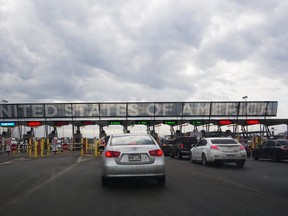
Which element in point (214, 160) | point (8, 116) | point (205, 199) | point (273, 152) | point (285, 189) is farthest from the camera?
point (8, 116)

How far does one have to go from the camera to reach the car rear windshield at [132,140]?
374 inches

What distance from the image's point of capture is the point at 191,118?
192 ft

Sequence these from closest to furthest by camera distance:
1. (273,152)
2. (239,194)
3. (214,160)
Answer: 1. (239,194)
2. (214,160)
3. (273,152)

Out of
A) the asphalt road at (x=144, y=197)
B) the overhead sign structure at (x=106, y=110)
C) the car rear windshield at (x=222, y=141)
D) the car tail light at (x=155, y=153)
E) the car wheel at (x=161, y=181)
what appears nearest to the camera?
the asphalt road at (x=144, y=197)

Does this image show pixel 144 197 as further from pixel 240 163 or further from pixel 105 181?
pixel 240 163

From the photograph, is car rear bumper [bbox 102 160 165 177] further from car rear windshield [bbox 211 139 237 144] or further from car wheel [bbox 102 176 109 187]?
car rear windshield [bbox 211 139 237 144]

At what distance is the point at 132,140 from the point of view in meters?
9.63

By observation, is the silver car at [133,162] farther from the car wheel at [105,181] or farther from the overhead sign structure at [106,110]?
the overhead sign structure at [106,110]

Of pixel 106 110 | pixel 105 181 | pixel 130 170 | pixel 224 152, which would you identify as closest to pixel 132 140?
pixel 130 170

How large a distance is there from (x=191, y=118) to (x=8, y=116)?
102ft

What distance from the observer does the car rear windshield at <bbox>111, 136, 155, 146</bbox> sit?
31.1ft

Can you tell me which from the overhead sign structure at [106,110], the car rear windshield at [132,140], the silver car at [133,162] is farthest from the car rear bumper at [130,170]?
the overhead sign structure at [106,110]

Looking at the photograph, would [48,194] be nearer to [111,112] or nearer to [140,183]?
[140,183]

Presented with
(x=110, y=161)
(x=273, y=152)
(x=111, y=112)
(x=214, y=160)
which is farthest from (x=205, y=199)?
(x=111, y=112)
